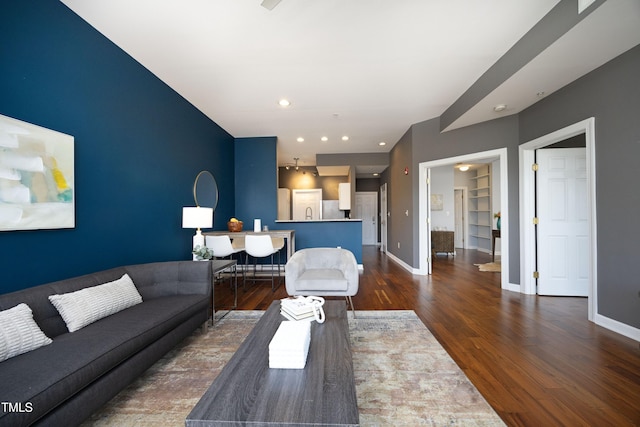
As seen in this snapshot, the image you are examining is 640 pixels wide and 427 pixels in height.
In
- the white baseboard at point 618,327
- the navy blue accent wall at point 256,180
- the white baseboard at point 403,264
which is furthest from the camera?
the navy blue accent wall at point 256,180

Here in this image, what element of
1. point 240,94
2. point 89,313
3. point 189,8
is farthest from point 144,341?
point 240,94

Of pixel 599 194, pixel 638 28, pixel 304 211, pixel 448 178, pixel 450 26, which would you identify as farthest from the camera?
pixel 304 211

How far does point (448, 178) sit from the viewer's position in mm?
7562

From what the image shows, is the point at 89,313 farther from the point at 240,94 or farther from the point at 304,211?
the point at 304,211

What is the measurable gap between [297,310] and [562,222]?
12.8ft

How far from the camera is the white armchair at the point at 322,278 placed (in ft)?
8.82

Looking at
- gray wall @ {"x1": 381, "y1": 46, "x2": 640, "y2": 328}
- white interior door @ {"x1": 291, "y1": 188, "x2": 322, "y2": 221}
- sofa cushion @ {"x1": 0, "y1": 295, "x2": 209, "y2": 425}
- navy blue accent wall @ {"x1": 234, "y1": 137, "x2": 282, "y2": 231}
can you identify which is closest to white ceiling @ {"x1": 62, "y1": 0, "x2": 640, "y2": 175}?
gray wall @ {"x1": 381, "y1": 46, "x2": 640, "y2": 328}

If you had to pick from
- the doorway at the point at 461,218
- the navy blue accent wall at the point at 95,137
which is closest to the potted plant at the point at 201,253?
the navy blue accent wall at the point at 95,137

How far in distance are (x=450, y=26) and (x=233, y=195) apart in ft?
15.0

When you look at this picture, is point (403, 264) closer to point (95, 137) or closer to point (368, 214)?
point (368, 214)

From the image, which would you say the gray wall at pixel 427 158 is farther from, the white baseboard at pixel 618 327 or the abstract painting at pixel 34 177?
the abstract painting at pixel 34 177

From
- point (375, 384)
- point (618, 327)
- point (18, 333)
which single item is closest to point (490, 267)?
point (618, 327)

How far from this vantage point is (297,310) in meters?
1.79

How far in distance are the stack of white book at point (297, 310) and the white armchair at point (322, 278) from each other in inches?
32.6
